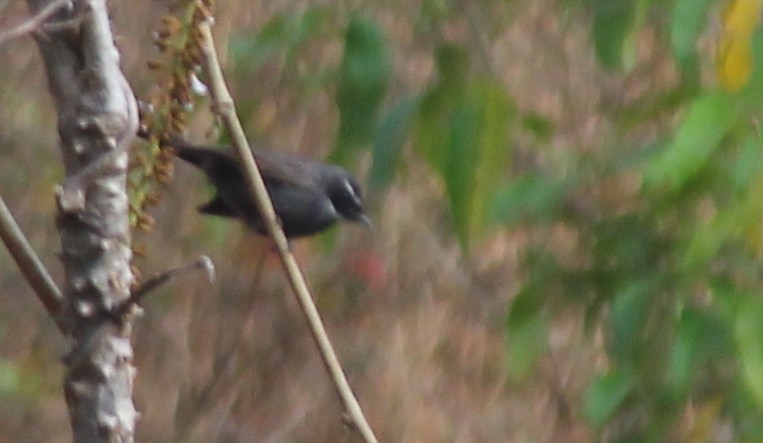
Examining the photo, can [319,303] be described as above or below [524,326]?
below

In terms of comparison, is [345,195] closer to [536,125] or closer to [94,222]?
[536,125]

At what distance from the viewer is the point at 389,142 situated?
5.43 ft

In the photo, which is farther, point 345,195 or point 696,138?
point 345,195

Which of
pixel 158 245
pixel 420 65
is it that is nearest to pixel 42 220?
pixel 158 245

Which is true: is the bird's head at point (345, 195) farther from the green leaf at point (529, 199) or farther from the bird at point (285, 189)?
the green leaf at point (529, 199)

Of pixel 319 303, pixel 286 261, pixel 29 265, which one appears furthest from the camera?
pixel 319 303

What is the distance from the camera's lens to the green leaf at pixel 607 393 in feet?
5.88

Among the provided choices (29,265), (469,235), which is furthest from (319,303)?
(29,265)

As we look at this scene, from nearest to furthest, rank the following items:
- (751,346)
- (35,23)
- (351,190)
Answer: (35,23)
(751,346)
(351,190)

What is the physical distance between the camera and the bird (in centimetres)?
201

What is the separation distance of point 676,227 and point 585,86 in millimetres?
1459

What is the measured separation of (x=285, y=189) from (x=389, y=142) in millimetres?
643

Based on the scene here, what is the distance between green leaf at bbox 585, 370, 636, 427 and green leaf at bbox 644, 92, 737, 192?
0.42 m

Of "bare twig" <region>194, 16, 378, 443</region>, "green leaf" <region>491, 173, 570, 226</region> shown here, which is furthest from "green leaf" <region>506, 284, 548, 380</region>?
"bare twig" <region>194, 16, 378, 443</region>
